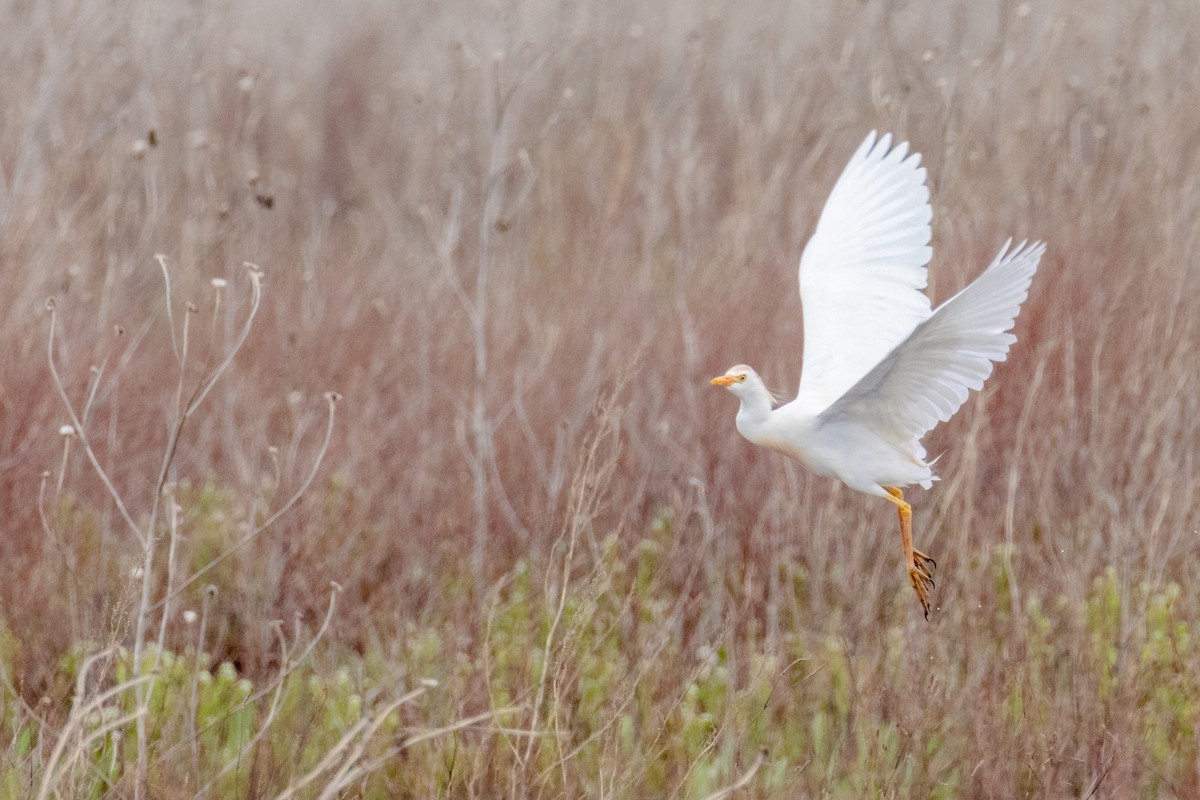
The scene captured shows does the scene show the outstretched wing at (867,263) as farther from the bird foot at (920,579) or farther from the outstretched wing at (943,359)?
the bird foot at (920,579)

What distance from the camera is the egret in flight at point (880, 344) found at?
272 centimetres

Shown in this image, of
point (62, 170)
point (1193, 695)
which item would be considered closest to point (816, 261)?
point (1193, 695)

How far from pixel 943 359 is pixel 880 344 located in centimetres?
56

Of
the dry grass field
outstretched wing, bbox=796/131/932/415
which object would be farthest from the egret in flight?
the dry grass field

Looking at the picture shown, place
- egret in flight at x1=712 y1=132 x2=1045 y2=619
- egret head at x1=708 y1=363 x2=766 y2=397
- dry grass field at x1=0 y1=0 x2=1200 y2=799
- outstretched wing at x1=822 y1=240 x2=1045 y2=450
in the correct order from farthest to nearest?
dry grass field at x1=0 y1=0 x2=1200 y2=799 < egret head at x1=708 y1=363 x2=766 y2=397 < egret in flight at x1=712 y1=132 x2=1045 y2=619 < outstretched wing at x1=822 y1=240 x2=1045 y2=450

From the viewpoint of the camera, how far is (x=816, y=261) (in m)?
3.74

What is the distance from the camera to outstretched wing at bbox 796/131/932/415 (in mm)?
3463

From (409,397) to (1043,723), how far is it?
9.38 feet

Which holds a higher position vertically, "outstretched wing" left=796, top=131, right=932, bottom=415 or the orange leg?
"outstretched wing" left=796, top=131, right=932, bottom=415

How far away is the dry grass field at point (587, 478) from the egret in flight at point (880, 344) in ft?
1.12

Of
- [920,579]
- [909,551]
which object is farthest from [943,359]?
[920,579]

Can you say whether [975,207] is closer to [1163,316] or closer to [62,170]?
[1163,316]

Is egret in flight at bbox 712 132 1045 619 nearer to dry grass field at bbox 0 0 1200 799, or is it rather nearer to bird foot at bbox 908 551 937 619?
bird foot at bbox 908 551 937 619

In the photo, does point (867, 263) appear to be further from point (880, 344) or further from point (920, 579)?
point (920, 579)
